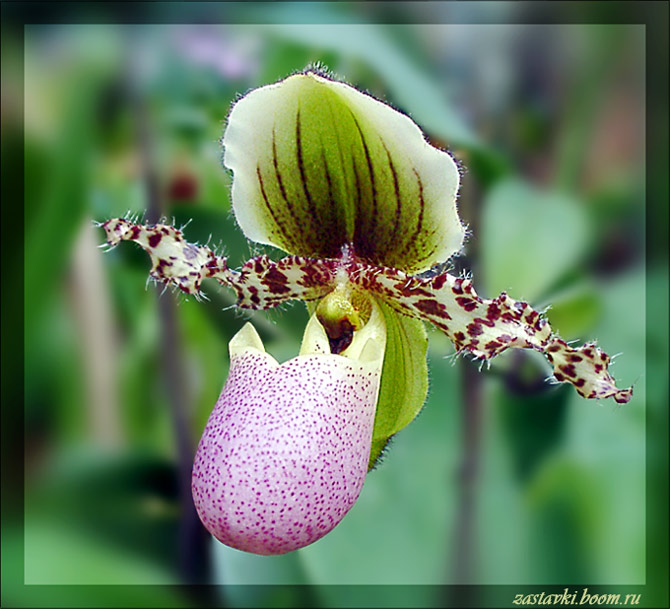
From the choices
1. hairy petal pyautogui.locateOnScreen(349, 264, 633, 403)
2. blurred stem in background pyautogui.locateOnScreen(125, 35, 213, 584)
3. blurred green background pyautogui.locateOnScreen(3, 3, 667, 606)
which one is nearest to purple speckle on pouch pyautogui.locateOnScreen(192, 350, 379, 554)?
hairy petal pyautogui.locateOnScreen(349, 264, 633, 403)

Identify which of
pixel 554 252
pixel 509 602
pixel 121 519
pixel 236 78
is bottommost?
pixel 509 602

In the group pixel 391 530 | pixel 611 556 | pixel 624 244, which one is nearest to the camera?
pixel 611 556

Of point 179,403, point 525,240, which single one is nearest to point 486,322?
point 525,240

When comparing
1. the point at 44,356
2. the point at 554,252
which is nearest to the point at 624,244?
the point at 554,252

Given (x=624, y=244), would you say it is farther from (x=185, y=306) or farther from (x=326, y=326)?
(x=326, y=326)

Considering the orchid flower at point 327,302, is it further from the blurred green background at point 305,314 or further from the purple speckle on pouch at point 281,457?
the blurred green background at point 305,314

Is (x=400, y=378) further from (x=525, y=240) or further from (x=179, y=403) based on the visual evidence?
(x=179, y=403)
